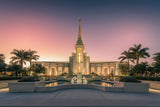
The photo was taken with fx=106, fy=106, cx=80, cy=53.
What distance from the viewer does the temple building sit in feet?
188

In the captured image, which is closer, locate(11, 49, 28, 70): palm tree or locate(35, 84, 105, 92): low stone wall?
locate(35, 84, 105, 92): low stone wall

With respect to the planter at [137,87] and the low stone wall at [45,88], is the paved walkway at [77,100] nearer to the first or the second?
the low stone wall at [45,88]

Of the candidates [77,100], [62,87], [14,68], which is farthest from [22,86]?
[14,68]

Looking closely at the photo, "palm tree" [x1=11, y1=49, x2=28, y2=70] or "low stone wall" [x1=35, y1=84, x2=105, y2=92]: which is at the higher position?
"palm tree" [x1=11, y1=49, x2=28, y2=70]

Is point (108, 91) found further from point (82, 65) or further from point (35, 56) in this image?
point (82, 65)

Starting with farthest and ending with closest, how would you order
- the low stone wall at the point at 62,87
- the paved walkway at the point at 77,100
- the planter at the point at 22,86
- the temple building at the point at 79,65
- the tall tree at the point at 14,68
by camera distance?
the temple building at the point at 79,65 → the tall tree at the point at 14,68 → the low stone wall at the point at 62,87 → the planter at the point at 22,86 → the paved walkway at the point at 77,100

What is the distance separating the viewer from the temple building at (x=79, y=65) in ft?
188

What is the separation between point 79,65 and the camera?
57.2m

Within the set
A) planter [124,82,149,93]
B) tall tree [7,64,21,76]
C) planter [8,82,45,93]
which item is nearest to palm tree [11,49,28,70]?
tall tree [7,64,21,76]

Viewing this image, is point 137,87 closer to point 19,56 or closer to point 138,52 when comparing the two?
point 138,52

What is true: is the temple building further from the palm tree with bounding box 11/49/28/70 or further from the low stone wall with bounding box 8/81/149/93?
the low stone wall with bounding box 8/81/149/93

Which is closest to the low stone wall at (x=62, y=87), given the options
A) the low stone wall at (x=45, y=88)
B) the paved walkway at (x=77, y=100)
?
the low stone wall at (x=45, y=88)

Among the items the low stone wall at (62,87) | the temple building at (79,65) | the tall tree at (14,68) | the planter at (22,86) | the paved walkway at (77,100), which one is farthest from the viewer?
the temple building at (79,65)

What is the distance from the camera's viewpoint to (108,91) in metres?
10.4
